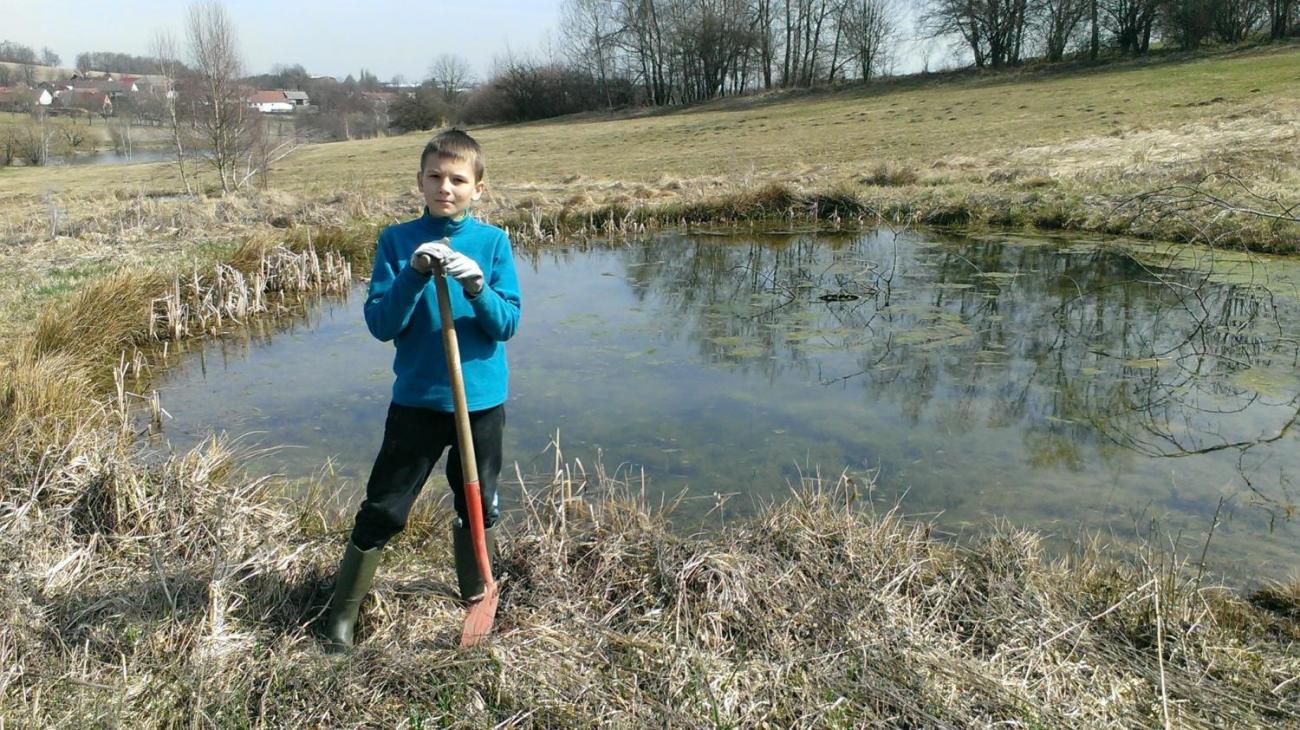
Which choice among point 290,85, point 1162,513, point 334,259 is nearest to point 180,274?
point 334,259

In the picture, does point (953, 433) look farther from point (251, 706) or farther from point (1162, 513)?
point (251, 706)

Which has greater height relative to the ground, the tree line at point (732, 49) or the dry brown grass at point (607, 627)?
the tree line at point (732, 49)

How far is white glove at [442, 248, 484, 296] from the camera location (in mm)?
2432

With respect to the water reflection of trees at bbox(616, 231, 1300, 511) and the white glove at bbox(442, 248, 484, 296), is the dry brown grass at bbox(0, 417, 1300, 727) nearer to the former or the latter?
the white glove at bbox(442, 248, 484, 296)

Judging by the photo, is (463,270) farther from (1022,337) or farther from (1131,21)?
(1131,21)

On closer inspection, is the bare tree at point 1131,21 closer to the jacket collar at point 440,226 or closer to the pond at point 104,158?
the pond at point 104,158

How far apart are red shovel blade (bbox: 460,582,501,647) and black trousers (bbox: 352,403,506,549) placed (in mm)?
365

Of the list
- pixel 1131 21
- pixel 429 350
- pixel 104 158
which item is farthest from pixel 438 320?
pixel 104 158

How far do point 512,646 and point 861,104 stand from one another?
110 ft

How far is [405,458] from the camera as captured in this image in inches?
108

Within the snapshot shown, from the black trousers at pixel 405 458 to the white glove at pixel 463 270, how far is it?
0.47m

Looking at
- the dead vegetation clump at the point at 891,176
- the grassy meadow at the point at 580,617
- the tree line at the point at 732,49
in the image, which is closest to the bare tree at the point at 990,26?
the tree line at the point at 732,49

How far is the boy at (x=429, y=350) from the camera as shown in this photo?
8.79 feet

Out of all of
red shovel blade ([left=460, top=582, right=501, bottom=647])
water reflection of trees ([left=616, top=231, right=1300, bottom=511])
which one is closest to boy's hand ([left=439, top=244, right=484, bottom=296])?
red shovel blade ([left=460, top=582, right=501, bottom=647])
